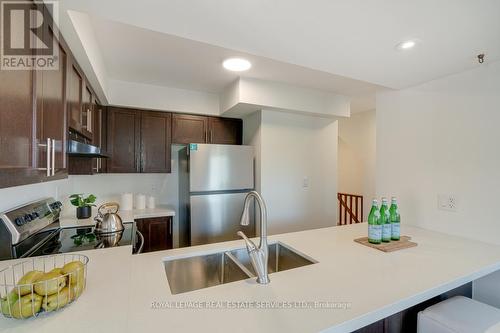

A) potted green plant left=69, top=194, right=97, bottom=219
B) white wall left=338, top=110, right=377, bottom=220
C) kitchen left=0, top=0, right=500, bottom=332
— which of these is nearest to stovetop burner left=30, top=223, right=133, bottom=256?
kitchen left=0, top=0, right=500, bottom=332

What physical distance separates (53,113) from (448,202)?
2.60m

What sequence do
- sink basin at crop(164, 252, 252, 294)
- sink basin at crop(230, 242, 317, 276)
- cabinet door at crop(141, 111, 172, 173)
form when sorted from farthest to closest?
cabinet door at crop(141, 111, 172, 173) < sink basin at crop(230, 242, 317, 276) < sink basin at crop(164, 252, 252, 294)

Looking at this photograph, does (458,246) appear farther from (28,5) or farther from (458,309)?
(28,5)

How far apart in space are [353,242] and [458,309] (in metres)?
0.57

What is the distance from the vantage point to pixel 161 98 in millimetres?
2705

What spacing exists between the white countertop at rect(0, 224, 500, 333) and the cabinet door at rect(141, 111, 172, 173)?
1.57 m

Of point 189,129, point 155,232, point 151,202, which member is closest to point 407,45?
point 189,129

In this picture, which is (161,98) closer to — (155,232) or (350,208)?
(155,232)

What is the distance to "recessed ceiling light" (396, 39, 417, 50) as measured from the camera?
132 cm

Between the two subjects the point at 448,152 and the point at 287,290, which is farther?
the point at 448,152

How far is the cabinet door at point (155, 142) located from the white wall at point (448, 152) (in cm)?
235

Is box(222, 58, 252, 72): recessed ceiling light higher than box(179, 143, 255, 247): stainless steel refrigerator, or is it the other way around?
box(222, 58, 252, 72): recessed ceiling light
